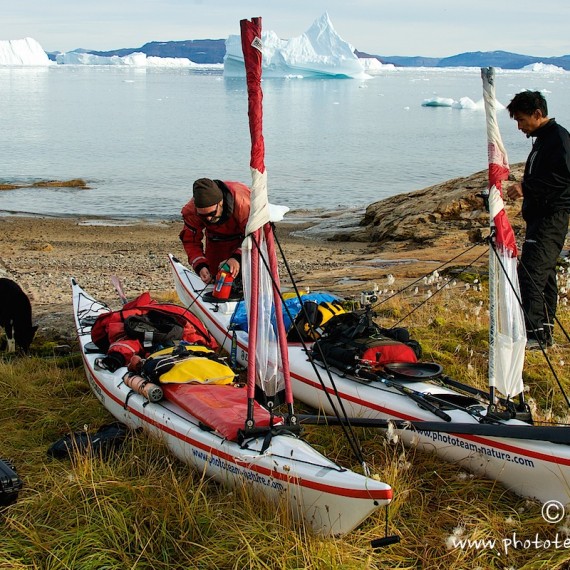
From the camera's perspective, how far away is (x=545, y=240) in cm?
609

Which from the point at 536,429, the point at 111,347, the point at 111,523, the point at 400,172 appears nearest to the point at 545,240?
the point at 536,429

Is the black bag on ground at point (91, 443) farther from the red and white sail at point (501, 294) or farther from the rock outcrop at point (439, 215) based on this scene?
the rock outcrop at point (439, 215)

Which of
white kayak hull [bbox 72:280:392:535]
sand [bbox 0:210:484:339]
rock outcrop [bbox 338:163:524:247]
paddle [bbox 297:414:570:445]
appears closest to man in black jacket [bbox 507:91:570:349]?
sand [bbox 0:210:484:339]

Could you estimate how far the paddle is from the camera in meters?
3.99

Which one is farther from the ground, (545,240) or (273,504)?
(545,240)

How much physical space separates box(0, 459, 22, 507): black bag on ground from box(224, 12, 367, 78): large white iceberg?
9384 cm

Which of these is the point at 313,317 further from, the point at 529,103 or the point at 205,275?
the point at 529,103

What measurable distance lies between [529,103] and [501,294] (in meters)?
2.13

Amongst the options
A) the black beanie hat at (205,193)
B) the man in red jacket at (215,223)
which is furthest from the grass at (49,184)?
the black beanie hat at (205,193)

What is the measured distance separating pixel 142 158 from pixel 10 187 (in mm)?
8709

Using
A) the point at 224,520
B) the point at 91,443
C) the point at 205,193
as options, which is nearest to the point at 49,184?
the point at 205,193

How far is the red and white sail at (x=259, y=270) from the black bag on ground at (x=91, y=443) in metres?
0.99

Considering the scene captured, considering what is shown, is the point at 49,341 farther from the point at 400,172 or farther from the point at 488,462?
the point at 400,172

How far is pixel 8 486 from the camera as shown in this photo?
3.91 meters
